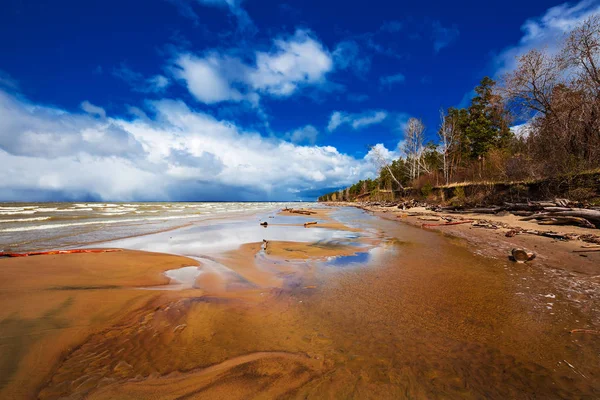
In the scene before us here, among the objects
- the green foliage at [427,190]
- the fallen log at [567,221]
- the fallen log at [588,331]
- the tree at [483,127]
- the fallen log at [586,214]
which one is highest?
the tree at [483,127]

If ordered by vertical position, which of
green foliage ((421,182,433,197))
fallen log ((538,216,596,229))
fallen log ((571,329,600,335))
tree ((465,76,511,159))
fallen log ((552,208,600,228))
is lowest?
fallen log ((571,329,600,335))

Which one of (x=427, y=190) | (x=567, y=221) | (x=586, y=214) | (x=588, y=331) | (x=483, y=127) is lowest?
(x=588, y=331)

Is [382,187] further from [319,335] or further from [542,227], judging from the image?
[319,335]

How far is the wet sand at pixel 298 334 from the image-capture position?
2047 millimetres

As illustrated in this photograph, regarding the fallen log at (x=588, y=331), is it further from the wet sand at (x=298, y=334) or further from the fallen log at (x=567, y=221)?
the fallen log at (x=567, y=221)

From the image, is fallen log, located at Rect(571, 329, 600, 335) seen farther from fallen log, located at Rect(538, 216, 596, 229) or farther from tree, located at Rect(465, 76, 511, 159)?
tree, located at Rect(465, 76, 511, 159)

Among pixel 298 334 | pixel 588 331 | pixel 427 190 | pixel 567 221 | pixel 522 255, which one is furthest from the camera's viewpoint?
pixel 427 190

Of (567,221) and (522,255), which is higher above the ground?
(567,221)

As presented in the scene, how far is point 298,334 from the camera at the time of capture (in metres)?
2.92

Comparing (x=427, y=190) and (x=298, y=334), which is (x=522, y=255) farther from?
(x=427, y=190)

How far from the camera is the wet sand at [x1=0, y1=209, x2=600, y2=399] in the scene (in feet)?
6.72

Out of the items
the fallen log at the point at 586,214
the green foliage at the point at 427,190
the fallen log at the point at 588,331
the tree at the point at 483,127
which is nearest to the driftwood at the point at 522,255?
the fallen log at the point at 588,331

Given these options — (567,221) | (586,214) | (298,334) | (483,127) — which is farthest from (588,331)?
(483,127)

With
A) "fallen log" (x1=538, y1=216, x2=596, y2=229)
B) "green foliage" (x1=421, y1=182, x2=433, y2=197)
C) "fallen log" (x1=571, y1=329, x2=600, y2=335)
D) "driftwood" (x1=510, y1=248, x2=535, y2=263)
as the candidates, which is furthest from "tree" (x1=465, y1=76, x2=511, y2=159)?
"fallen log" (x1=571, y1=329, x2=600, y2=335)
